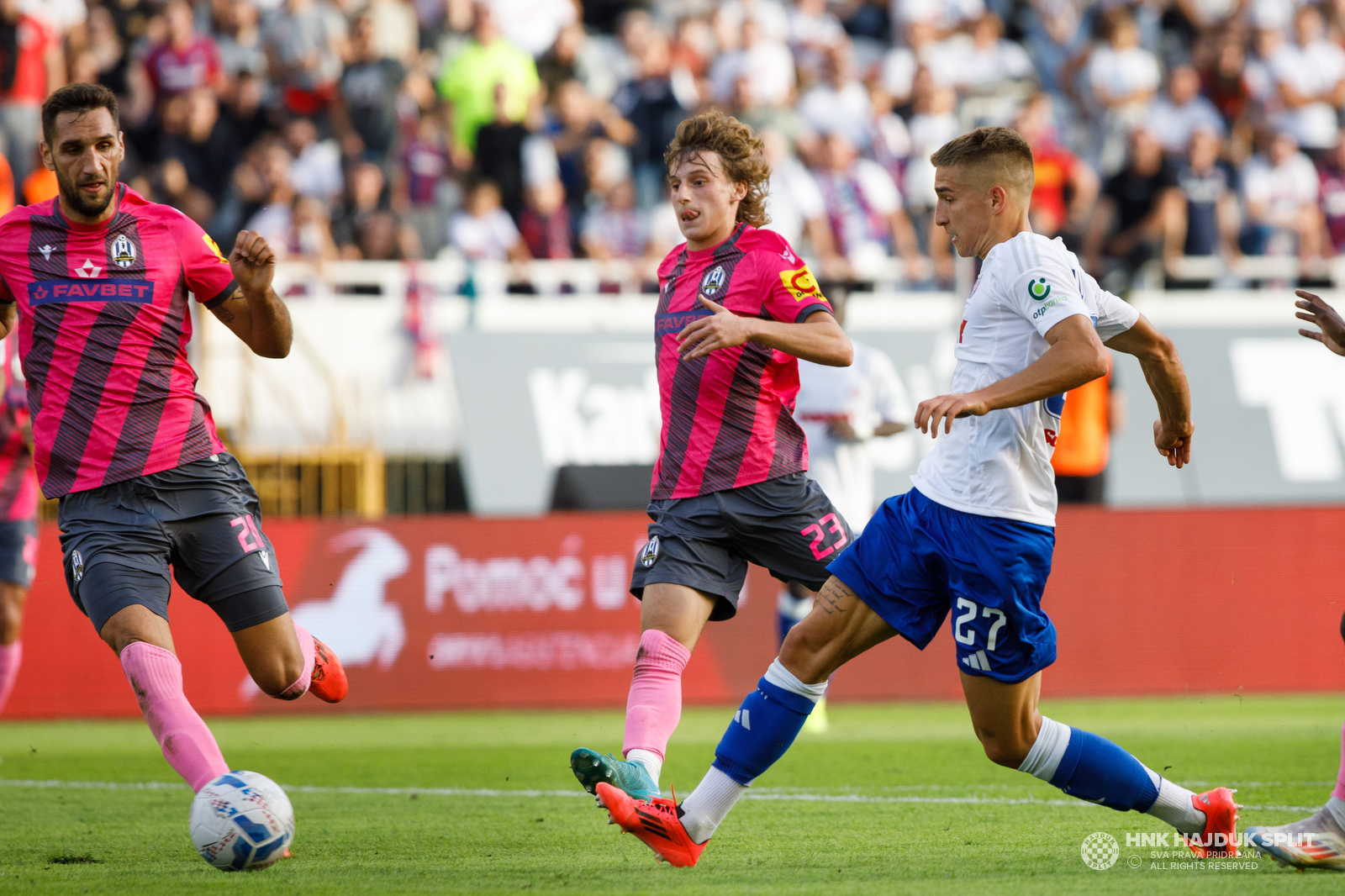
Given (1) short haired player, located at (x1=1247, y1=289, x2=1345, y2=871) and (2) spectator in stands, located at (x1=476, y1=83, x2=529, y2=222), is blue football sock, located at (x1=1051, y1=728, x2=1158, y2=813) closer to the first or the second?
(1) short haired player, located at (x1=1247, y1=289, x2=1345, y2=871)

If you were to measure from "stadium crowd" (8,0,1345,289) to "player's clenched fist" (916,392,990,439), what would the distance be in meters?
9.63

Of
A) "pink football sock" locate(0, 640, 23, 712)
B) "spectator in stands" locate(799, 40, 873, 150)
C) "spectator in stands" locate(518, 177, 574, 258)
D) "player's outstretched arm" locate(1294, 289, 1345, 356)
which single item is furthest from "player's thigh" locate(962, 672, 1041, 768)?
"spectator in stands" locate(799, 40, 873, 150)

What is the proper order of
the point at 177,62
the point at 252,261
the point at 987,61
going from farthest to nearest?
the point at 987,61
the point at 177,62
the point at 252,261

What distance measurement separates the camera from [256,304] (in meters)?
5.29

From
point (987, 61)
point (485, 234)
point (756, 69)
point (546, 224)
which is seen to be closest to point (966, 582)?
point (485, 234)

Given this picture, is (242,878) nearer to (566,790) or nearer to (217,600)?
(217,600)

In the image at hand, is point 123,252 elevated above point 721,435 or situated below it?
above

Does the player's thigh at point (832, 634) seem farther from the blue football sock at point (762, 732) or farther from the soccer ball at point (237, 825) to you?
the soccer ball at point (237, 825)

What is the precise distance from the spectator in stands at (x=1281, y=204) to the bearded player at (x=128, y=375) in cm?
1229

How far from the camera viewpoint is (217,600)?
534 cm

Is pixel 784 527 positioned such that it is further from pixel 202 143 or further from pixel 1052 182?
pixel 202 143

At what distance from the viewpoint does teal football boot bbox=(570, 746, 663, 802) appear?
15.9 ft

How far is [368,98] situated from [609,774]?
1103 centimetres

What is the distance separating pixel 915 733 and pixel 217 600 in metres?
5.05
